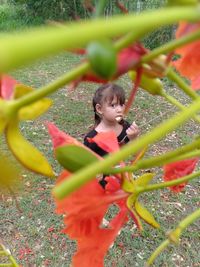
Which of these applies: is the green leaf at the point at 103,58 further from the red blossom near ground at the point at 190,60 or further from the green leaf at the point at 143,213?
the green leaf at the point at 143,213

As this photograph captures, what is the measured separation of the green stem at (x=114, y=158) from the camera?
5.2 inches

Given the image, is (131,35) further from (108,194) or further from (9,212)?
(9,212)

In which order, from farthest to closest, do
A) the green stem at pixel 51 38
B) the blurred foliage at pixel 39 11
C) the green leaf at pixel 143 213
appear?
the blurred foliage at pixel 39 11, the green leaf at pixel 143 213, the green stem at pixel 51 38

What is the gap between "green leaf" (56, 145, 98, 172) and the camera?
25 centimetres

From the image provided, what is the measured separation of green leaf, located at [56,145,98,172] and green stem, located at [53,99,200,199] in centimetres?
9

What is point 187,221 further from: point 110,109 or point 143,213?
point 110,109

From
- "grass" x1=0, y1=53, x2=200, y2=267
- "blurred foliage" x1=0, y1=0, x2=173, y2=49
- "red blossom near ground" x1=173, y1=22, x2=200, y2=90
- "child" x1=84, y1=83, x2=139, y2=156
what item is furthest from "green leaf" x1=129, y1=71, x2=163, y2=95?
"blurred foliage" x1=0, y1=0, x2=173, y2=49

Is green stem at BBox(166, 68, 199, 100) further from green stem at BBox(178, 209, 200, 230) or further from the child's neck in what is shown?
the child's neck

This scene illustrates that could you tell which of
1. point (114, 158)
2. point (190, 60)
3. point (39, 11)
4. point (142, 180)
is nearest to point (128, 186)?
point (142, 180)

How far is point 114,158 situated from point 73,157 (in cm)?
11

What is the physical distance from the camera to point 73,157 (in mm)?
250

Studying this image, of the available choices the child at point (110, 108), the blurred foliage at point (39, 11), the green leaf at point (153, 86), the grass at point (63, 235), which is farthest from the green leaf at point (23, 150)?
the blurred foliage at point (39, 11)

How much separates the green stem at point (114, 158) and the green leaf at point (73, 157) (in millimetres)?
93

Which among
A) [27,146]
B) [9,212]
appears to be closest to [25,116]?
[27,146]
